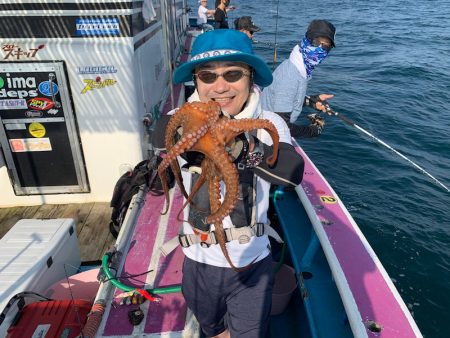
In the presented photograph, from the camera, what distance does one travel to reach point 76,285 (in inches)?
146

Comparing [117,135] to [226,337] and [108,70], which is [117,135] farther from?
[226,337]

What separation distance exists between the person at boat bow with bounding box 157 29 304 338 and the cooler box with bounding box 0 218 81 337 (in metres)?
1.80

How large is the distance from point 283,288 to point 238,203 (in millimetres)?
2282

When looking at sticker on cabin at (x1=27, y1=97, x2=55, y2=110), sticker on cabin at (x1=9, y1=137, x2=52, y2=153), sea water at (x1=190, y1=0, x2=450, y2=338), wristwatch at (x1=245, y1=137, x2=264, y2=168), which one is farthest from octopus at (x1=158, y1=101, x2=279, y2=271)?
sea water at (x1=190, y1=0, x2=450, y2=338)

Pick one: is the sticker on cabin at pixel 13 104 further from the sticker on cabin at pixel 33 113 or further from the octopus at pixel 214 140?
the octopus at pixel 214 140

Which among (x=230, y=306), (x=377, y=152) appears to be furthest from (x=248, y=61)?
(x=377, y=152)

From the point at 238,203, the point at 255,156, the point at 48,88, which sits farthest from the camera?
the point at 48,88

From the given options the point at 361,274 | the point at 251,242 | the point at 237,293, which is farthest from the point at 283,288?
the point at 251,242

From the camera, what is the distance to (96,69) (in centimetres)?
542

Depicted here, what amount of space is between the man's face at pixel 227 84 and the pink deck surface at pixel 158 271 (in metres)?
2.03

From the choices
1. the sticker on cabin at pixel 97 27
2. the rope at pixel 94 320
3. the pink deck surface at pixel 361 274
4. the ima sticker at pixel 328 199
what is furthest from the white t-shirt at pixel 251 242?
the sticker on cabin at pixel 97 27

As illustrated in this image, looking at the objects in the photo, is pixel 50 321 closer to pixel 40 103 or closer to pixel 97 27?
pixel 40 103

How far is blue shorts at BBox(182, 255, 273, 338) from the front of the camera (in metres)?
2.47

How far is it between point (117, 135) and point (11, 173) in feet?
6.58
